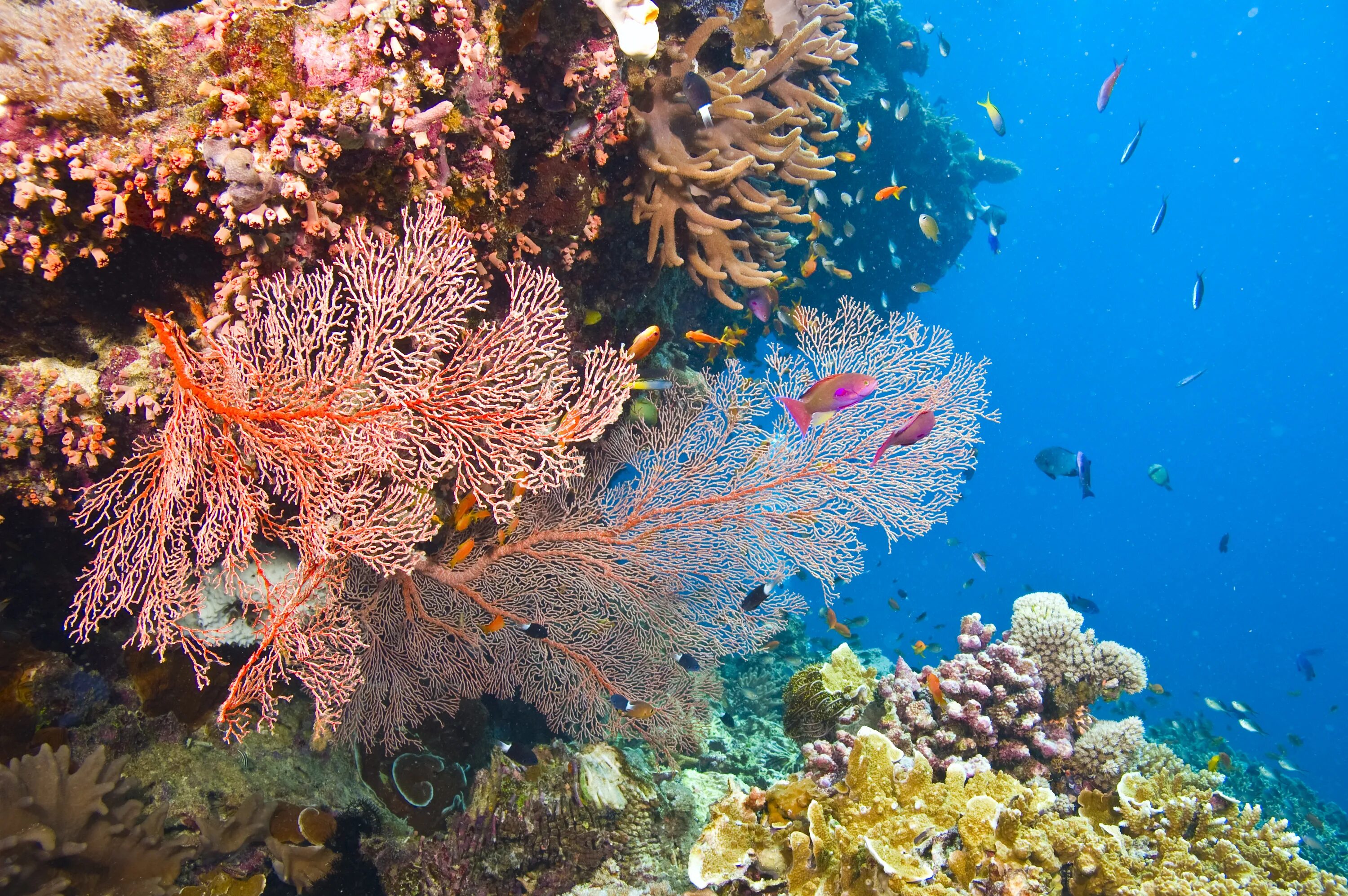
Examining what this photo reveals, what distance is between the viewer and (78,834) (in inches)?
110

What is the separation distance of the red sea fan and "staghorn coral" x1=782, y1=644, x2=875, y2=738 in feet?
10.6

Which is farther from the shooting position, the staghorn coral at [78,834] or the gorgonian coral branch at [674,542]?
the gorgonian coral branch at [674,542]

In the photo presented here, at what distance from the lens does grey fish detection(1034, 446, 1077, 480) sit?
7.72 meters

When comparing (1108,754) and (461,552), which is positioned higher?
(1108,754)

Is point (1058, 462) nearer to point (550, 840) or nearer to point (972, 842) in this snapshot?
point (972, 842)

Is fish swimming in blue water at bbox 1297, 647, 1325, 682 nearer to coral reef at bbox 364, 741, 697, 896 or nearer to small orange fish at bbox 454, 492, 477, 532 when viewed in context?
coral reef at bbox 364, 741, 697, 896

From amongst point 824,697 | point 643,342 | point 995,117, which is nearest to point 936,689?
point 824,697

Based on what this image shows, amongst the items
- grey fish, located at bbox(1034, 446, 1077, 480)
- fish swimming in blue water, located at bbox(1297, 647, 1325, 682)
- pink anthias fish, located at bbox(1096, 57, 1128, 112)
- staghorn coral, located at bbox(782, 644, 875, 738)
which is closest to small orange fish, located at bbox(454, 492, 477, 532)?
staghorn coral, located at bbox(782, 644, 875, 738)

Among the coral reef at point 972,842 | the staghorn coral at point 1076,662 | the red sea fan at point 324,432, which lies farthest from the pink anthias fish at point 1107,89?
the red sea fan at point 324,432

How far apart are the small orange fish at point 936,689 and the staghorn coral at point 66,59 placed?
5445 mm

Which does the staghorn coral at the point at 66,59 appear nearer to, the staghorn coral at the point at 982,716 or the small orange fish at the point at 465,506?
the small orange fish at the point at 465,506

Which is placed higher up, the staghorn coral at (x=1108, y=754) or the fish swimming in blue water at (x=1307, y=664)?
the fish swimming in blue water at (x=1307, y=664)

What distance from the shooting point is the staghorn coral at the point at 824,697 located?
4809mm

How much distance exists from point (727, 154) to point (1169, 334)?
102 m
